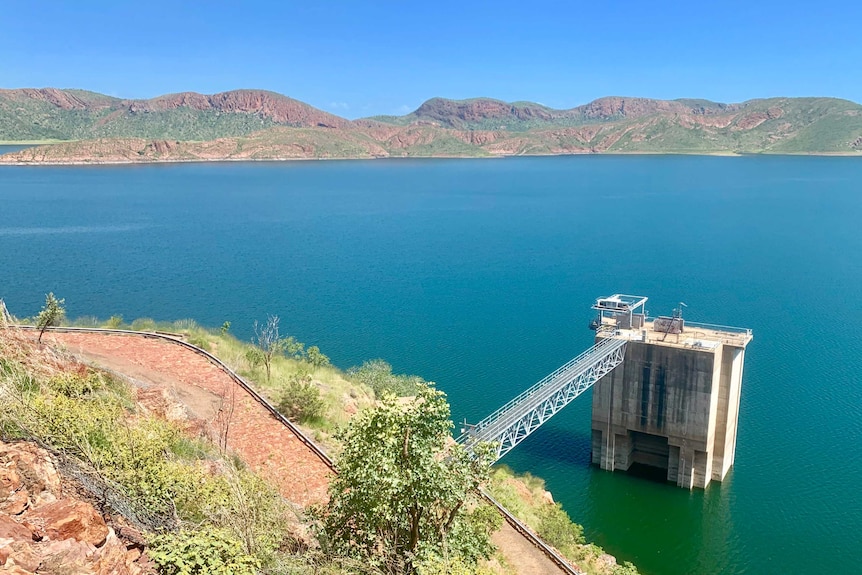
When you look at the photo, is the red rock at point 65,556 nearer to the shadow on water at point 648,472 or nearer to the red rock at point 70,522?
the red rock at point 70,522

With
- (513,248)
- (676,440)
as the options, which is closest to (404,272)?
(513,248)

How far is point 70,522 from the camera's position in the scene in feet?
33.6

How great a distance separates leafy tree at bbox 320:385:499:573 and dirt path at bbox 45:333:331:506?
6.63m

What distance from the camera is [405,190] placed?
551 ft

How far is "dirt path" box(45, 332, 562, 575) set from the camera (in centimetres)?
1911

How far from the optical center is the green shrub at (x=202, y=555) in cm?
962

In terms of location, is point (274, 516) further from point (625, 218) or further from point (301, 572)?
point (625, 218)

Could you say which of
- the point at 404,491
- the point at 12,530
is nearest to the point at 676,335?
the point at 404,491

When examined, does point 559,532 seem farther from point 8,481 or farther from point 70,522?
point 8,481

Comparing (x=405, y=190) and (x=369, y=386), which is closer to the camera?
(x=369, y=386)

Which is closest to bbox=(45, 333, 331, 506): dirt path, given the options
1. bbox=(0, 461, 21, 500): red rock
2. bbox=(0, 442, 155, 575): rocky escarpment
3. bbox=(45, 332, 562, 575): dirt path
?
bbox=(45, 332, 562, 575): dirt path

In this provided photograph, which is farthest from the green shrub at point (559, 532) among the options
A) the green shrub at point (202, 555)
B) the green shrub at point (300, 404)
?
the green shrub at point (202, 555)

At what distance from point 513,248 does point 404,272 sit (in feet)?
66.1

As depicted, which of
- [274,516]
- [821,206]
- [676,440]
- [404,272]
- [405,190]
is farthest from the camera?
[405,190]
